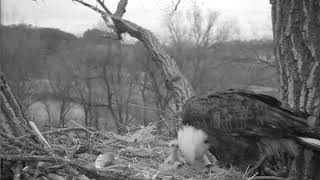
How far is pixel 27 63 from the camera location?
41.3 feet

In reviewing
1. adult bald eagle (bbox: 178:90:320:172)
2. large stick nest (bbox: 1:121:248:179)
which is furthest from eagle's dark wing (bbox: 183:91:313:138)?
large stick nest (bbox: 1:121:248:179)

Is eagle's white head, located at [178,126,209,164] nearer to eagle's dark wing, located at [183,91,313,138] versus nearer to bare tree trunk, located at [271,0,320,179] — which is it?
eagle's dark wing, located at [183,91,313,138]

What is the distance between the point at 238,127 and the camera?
3.77m

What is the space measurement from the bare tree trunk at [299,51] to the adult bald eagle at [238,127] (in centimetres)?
28

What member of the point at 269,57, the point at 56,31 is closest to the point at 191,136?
the point at 56,31

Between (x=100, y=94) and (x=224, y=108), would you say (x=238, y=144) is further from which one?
(x=100, y=94)

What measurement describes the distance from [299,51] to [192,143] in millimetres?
1286

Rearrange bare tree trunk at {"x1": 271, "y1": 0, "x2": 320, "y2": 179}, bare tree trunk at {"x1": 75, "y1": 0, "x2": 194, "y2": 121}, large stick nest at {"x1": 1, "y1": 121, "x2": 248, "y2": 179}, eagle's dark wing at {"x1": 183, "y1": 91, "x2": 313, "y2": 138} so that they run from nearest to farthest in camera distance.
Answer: large stick nest at {"x1": 1, "y1": 121, "x2": 248, "y2": 179}, eagle's dark wing at {"x1": 183, "y1": 91, "x2": 313, "y2": 138}, bare tree trunk at {"x1": 271, "y1": 0, "x2": 320, "y2": 179}, bare tree trunk at {"x1": 75, "y1": 0, "x2": 194, "y2": 121}

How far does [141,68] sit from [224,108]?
16.2 meters

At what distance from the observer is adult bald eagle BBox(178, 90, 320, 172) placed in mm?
3539

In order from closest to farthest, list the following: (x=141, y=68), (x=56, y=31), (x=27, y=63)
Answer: (x=27, y=63)
(x=56, y=31)
(x=141, y=68)

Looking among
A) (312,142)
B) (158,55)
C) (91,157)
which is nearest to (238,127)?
(312,142)

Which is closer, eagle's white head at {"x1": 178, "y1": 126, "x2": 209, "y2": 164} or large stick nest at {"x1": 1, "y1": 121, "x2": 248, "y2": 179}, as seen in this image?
large stick nest at {"x1": 1, "y1": 121, "x2": 248, "y2": 179}

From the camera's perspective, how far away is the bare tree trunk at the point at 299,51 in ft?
11.9
